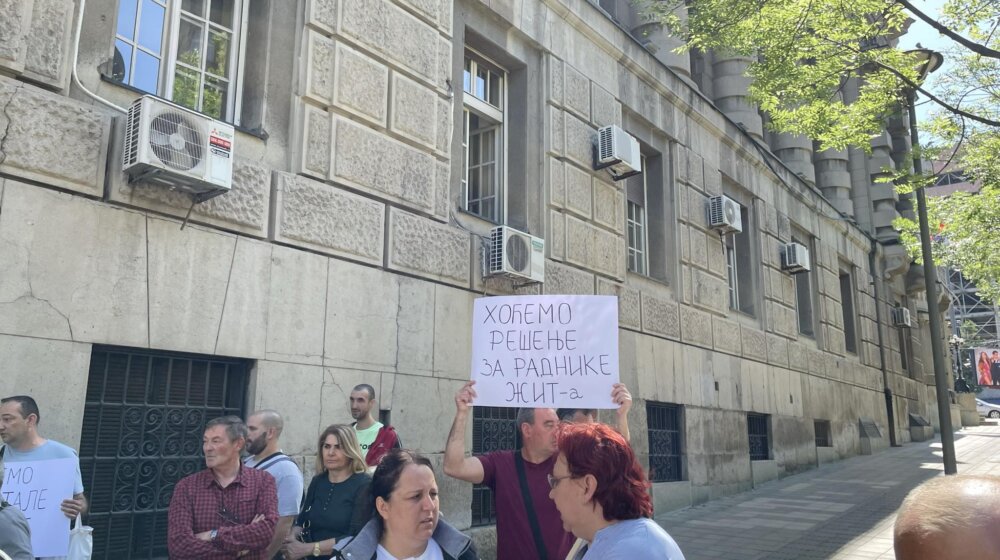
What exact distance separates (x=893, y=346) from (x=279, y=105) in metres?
24.2

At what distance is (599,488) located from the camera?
8.06 feet

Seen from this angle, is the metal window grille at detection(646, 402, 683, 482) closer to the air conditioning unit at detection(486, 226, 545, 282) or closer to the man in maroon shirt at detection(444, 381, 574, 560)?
the air conditioning unit at detection(486, 226, 545, 282)

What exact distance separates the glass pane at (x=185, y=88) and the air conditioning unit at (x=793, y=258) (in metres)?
14.2

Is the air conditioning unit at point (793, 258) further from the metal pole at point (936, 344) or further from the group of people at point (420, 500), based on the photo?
the group of people at point (420, 500)

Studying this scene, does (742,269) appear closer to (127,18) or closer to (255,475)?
(127,18)

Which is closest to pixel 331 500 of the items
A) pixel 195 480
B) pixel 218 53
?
pixel 195 480

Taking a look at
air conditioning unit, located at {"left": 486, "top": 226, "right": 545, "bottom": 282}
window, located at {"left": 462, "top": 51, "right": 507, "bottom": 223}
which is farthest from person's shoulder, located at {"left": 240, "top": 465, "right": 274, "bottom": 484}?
window, located at {"left": 462, "top": 51, "right": 507, "bottom": 223}

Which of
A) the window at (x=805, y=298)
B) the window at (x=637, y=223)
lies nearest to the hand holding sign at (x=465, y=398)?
the window at (x=637, y=223)

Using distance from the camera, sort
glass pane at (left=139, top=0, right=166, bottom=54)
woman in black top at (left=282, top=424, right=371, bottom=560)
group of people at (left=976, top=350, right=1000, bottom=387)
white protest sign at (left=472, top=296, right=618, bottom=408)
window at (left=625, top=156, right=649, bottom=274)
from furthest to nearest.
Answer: group of people at (left=976, top=350, right=1000, bottom=387) < window at (left=625, top=156, right=649, bottom=274) < glass pane at (left=139, top=0, right=166, bottom=54) < white protest sign at (left=472, top=296, right=618, bottom=408) < woman in black top at (left=282, top=424, right=371, bottom=560)

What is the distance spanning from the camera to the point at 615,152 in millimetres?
10750

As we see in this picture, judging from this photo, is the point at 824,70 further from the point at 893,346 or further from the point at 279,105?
the point at 893,346

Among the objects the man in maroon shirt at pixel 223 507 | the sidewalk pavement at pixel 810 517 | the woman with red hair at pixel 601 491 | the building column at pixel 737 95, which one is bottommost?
the sidewalk pavement at pixel 810 517

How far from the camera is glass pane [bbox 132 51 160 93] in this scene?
6.02m

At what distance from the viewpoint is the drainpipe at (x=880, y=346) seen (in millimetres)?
23703
